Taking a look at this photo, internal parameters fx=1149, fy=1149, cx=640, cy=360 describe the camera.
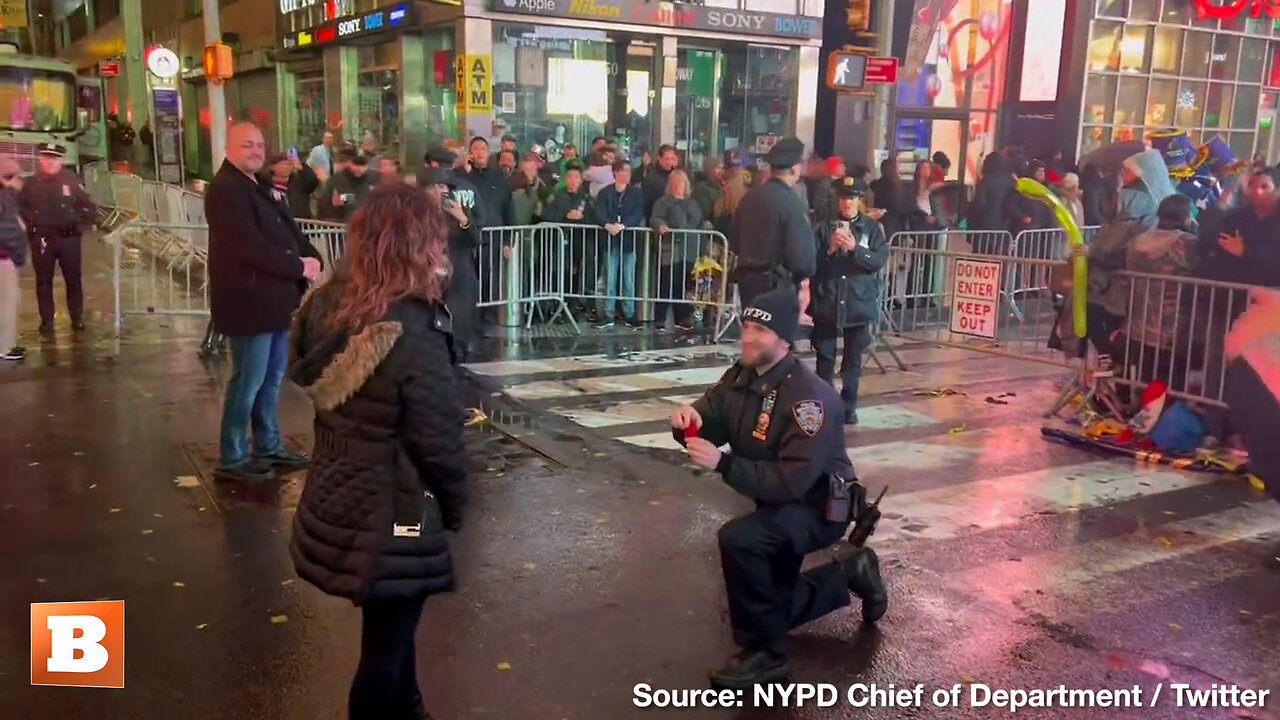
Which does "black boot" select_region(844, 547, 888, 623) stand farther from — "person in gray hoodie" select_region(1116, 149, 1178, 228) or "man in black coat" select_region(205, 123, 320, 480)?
"person in gray hoodie" select_region(1116, 149, 1178, 228)

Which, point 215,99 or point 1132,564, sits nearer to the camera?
point 1132,564

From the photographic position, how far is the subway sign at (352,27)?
782 inches

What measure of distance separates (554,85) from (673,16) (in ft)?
8.18

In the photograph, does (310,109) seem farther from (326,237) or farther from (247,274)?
(247,274)

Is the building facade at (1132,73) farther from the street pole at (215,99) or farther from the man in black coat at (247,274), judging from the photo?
the man in black coat at (247,274)

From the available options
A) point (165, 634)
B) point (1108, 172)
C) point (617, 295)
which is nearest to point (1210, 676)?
point (165, 634)

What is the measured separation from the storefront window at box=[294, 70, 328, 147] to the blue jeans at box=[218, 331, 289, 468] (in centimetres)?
1917

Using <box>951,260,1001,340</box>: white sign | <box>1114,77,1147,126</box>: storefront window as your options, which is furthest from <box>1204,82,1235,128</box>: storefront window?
<box>951,260,1001,340</box>: white sign

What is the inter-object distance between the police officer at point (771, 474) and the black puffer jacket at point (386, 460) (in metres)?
1.10

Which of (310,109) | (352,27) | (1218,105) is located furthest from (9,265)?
(1218,105)

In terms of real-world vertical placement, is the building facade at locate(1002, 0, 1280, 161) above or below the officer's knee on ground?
above

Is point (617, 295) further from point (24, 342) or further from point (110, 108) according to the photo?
point (110, 108)

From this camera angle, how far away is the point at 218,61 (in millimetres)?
16656

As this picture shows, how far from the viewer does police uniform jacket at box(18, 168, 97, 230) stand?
12219 millimetres
